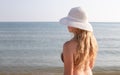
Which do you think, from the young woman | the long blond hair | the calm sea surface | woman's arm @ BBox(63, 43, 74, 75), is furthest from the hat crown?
the calm sea surface

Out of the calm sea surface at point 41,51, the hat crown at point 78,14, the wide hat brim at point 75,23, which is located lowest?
the calm sea surface at point 41,51

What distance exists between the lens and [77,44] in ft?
12.3

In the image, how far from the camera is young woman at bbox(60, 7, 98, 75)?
12.2 ft

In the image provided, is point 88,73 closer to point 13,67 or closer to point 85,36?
point 85,36

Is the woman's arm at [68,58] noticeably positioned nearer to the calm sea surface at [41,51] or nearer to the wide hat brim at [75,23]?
the wide hat brim at [75,23]

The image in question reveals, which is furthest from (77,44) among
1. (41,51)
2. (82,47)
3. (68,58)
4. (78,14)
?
(41,51)

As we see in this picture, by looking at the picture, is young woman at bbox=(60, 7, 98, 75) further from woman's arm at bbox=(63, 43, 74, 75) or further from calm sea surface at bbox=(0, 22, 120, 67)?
calm sea surface at bbox=(0, 22, 120, 67)

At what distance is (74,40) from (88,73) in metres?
0.44

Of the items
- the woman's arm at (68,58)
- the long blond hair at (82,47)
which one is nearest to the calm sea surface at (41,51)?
the long blond hair at (82,47)

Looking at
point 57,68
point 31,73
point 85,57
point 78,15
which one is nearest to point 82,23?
point 78,15

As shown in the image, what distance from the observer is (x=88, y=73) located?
3.94m

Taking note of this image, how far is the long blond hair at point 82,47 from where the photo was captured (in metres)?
3.76

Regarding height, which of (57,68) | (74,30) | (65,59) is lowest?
(57,68)

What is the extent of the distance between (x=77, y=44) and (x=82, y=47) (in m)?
0.06
